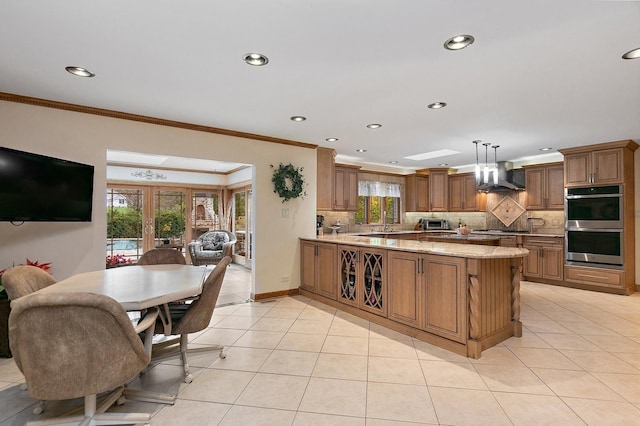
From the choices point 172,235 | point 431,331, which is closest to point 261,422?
point 431,331

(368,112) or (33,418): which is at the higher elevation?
(368,112)

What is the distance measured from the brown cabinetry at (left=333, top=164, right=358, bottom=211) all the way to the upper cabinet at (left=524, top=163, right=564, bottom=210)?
11.3 ft

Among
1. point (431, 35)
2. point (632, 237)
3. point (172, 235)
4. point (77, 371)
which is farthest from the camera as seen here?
point (172, 235)

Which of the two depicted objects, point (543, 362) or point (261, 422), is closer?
point (261, 422)

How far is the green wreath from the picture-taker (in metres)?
4.76

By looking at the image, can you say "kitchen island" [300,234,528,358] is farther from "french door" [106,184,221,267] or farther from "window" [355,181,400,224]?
"french door" [106,184,221,267]

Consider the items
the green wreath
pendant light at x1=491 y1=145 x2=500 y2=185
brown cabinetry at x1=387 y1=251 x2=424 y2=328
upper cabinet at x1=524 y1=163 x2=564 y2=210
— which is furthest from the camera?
upper cabinet at x1=524 y1=163 x2=564 y2=210

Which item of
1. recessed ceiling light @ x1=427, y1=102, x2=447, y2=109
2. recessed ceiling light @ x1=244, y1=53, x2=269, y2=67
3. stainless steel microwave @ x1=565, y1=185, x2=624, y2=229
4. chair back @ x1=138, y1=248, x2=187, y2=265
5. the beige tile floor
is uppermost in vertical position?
recessed ceiling light @ x1=427, y1=102, x2=447, y2=109

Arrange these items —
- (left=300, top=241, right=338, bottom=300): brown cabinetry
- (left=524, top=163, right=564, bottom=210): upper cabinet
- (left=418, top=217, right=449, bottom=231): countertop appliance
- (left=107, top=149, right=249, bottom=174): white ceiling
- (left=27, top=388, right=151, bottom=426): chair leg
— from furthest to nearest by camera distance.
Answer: (left=418, top=217, right=449, bottom=231): countertop appliance, (left=107, top=149, right=249, bottom=174): white ceiling, (left=524, top=163, right=564, bottom=210): upper cabinet, (left=300, top=241, right=338, bottom=300): brown cabinetry, (left=27, top=388, right=151, bottom=426): chair leg

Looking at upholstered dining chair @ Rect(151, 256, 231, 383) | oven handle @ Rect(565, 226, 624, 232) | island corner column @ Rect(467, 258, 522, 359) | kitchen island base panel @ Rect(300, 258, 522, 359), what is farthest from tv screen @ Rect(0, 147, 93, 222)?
oven handle @ Rect(565, 226, 624, 232)

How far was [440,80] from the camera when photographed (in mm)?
2770

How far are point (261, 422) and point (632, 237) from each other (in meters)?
6.28

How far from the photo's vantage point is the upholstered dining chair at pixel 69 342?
153 centimetres

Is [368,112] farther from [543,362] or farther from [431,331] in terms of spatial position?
[543,362]
